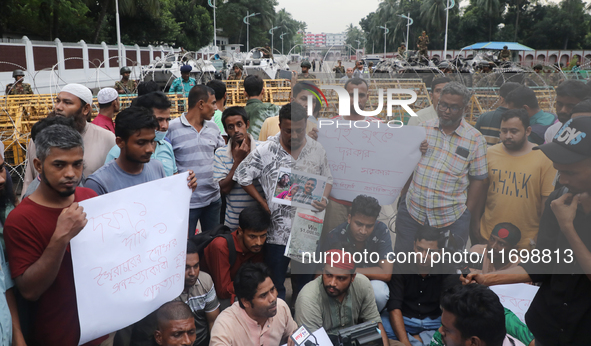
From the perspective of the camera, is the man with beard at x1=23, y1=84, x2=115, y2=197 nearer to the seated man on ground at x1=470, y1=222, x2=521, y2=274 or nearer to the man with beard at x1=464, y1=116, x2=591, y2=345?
the seated man on ground at x1=470, y1=222, x2=521, y2=274

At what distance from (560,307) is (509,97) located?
257cm

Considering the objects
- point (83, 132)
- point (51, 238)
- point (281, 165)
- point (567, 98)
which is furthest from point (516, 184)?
point (83, 132)

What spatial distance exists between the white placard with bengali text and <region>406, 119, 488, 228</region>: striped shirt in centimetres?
10

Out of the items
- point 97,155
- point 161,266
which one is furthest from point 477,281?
point 97,155

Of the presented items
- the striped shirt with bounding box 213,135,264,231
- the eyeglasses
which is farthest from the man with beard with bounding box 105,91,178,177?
the eyeglasses

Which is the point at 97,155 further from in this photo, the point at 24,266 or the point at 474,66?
the point at 474,66

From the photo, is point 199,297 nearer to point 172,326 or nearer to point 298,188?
point 172,326

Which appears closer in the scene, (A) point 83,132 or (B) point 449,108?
(B) point 449,108

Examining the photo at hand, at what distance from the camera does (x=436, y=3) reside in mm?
62875

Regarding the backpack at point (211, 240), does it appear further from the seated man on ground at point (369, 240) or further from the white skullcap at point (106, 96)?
the white skullcap at point (106, 96)

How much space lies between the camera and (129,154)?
2.96 m

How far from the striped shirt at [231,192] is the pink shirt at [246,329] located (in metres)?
1.01

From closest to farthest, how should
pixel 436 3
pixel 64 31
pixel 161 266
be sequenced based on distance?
pixel 161 266 < pixel 64 31 < pixel 436 3

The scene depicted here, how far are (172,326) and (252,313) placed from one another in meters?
0.51
